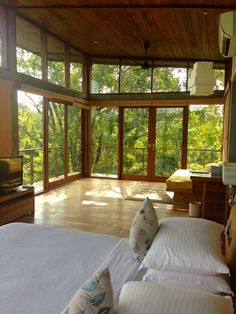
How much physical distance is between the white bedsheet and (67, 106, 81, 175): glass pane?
196 inches

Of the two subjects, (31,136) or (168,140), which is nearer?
(31,136)

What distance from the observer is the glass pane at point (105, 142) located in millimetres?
7820

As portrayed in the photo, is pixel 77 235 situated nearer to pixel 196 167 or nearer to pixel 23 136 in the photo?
pixel 23 136

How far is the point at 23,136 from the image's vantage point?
18.2 ft

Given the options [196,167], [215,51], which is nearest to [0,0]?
[215,51]

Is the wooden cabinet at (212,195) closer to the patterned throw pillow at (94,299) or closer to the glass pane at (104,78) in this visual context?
the patterned throw pillow at (94,299)

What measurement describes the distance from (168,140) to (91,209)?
3.35 meters

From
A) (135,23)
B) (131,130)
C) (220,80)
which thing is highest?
(135,23)

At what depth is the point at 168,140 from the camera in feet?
24.1

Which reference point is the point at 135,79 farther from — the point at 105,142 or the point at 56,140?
the point at 56,140

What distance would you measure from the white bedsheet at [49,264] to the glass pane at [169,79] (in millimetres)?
5720

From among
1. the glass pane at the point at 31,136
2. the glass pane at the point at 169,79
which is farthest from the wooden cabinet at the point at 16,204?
the glass pane at the point at 169,79

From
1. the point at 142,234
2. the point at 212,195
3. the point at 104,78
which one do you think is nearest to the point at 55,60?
the point at 104,78

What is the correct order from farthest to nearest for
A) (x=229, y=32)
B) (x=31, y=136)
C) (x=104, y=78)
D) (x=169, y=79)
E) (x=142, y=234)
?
(x=104, y=78), (x=169, y=79), (x=31, y=136), (x=229, y=32), (x=142, y=234)
